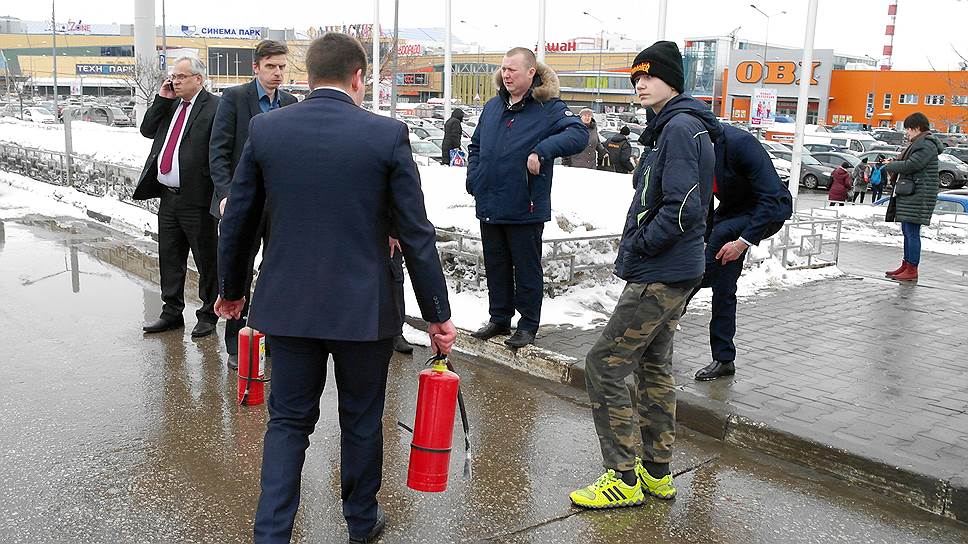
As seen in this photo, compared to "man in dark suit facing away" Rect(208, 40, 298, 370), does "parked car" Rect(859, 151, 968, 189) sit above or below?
below

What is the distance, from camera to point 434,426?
368 cm

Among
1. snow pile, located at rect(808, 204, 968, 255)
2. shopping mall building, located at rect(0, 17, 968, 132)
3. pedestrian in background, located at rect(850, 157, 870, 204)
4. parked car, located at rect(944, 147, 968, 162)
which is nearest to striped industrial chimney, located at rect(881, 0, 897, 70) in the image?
shopping mall building, located at rect(0, 17, 968, 132)

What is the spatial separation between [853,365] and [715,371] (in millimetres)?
1231

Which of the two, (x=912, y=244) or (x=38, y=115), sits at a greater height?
(x=912, y=244)

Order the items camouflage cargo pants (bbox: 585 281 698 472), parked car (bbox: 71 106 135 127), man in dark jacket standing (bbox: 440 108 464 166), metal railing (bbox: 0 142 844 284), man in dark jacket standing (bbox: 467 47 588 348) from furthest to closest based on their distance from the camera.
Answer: parked car (bbox: 71 106 135 127) < man in dark jacket standing (bbox: 440 108 464 166) < metal railing (bbox: 0 142 844 284) < man in dark jacket standing (bbox: 467 47 588 348) < camouflage cargo pants (bbox: 585 281 698 472)

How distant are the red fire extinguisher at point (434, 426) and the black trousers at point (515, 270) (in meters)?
2.80

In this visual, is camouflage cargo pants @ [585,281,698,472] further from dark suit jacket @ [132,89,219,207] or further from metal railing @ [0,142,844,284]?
dark suit jacket @ [132,89,219,207]

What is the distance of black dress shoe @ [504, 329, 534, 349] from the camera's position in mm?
6551

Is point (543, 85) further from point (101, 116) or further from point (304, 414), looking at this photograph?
point (101, 116)

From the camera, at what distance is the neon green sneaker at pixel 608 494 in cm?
421

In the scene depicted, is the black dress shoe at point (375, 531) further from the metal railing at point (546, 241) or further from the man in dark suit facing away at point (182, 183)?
the metal railing at point (546, 241)

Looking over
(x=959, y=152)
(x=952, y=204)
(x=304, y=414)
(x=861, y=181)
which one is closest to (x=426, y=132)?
(x=861, y=181)

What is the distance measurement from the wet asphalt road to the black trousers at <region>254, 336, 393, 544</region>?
19.0 inches

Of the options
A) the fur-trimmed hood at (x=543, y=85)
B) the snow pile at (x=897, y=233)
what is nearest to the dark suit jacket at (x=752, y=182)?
the fur-trimmed hood at (x=543, y=85)
